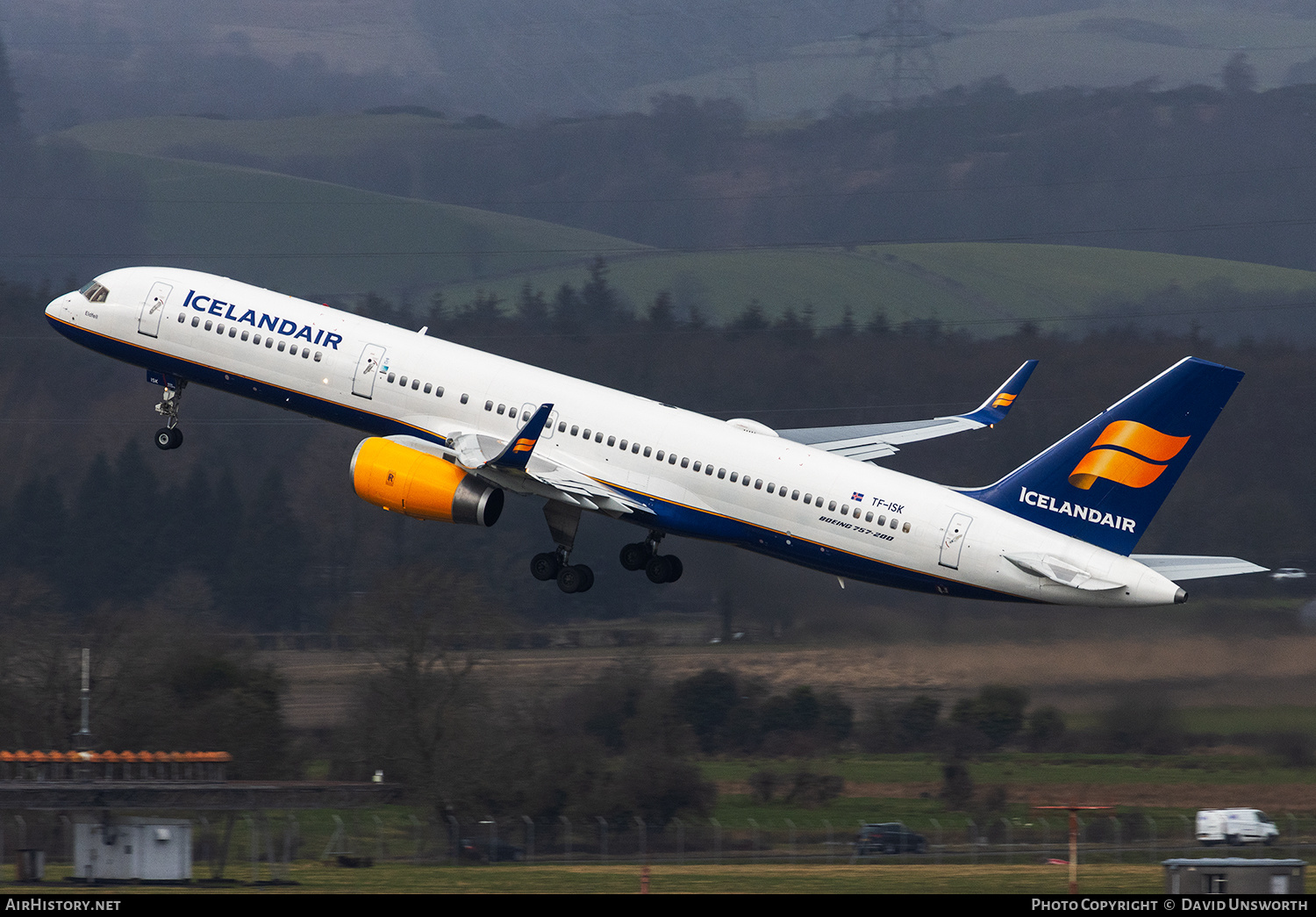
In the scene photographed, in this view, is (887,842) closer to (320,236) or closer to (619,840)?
(619,840)

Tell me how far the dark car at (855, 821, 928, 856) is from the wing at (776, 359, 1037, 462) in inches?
508

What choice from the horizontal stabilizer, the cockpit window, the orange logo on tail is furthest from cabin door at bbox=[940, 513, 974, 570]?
the cockpit window

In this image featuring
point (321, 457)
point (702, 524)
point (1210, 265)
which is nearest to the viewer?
point (702, 524)

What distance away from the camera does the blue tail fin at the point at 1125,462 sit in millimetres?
42094

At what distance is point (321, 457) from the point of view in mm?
121625

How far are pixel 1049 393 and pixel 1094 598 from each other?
84.4 metres

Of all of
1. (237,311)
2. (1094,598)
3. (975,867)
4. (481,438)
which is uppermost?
(237,311)

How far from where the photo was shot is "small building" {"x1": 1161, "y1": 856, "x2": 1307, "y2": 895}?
37188 millimetres

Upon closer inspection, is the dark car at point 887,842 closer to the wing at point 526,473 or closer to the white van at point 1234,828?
the white van at point 1234,828

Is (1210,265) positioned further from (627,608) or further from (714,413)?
(627,608)

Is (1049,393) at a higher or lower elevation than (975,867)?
higher

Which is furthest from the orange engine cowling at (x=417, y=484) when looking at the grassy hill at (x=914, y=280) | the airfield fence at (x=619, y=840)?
the grassy hill at (x=914, y=280)

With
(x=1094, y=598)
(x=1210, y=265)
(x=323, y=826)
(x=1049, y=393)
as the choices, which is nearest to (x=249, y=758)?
(x=323, y=826)

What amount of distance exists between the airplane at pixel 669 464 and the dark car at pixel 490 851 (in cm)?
1217
